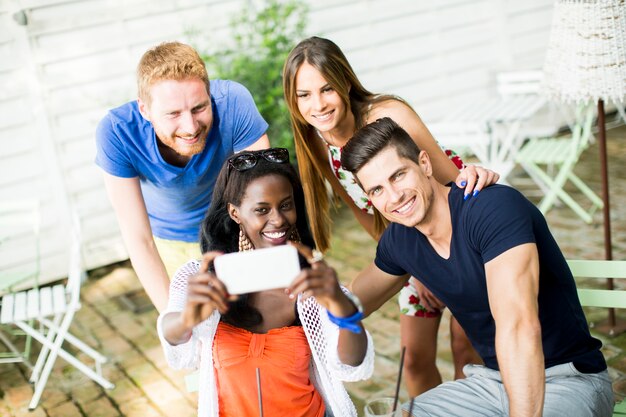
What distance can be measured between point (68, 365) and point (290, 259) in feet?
12.8

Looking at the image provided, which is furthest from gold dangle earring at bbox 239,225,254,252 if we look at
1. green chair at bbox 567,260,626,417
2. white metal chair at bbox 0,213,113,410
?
white metal chair at bbox 0,213,113,410

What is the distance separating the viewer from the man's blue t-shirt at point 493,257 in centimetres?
245

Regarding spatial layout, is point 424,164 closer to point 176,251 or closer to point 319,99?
point 319,99

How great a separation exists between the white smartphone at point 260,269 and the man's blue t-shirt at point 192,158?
4.99 ft

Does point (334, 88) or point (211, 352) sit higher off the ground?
point (334, 88)

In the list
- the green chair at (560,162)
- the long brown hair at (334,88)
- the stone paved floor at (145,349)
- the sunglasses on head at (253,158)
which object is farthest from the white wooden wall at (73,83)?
the sunglasses on head at (253,158)

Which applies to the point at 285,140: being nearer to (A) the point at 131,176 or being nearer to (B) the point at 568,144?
(B) the point at 568,144

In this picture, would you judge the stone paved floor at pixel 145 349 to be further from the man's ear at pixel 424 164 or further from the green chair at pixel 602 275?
the man's ear at pixel 424 164

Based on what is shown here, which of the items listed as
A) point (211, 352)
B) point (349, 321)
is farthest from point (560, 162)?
point (349, 321)

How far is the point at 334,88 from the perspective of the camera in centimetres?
313

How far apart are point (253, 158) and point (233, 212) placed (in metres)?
0.19

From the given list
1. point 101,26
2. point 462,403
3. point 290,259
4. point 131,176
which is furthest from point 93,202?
point 290,259

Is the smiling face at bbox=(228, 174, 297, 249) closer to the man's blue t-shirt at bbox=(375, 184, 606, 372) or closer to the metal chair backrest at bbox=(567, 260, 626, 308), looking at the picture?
the man's blue t-shirt at bbox=(375, 184, 606, 372)

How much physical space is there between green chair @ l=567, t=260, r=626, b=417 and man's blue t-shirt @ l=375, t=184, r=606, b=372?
11.6 inches
